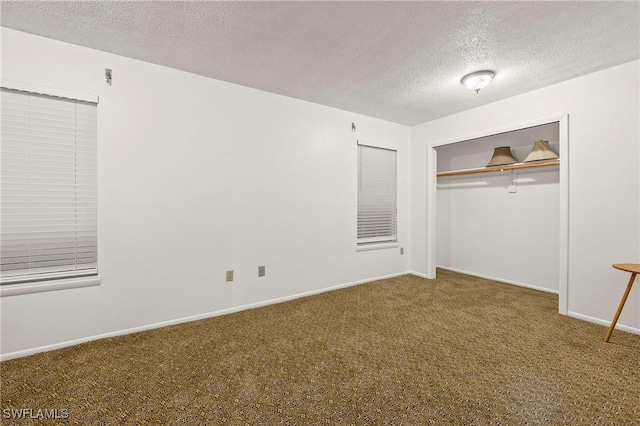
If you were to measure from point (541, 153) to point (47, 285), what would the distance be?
5.29m

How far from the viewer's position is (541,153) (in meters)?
3.58

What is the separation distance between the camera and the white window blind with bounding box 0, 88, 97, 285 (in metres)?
2.18

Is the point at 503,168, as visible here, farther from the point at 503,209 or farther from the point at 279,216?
the point at 279,216

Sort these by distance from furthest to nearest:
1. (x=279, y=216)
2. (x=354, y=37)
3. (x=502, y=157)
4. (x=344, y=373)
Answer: (x=502, y=157) < (x=279, y=216) < (x=354, y=37) < (x=344, y=373)

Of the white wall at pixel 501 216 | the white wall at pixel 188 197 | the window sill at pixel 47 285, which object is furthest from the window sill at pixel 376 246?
the window sill at pixel 47 285

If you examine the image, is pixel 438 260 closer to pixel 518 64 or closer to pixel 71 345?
pixel 518 64

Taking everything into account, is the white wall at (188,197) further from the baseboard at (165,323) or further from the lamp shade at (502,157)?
the lamp shade at (502,157)

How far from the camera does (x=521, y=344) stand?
2367 mm

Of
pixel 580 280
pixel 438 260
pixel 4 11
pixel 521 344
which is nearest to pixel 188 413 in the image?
pixel 521 344

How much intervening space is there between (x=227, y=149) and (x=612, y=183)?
12.4 feet

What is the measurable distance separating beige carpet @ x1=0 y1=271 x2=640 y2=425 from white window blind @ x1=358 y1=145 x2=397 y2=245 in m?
1.58

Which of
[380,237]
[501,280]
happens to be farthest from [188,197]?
[501,280]

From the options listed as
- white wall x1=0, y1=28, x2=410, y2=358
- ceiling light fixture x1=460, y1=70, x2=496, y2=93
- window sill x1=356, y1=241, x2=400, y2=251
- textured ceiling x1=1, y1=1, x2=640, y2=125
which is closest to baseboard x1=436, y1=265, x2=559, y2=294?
window sill x1=356, y1=241, x2=400, y2=251

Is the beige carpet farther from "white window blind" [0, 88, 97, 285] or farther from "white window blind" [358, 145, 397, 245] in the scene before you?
"white window blind" [358, 145, 397, 245]
